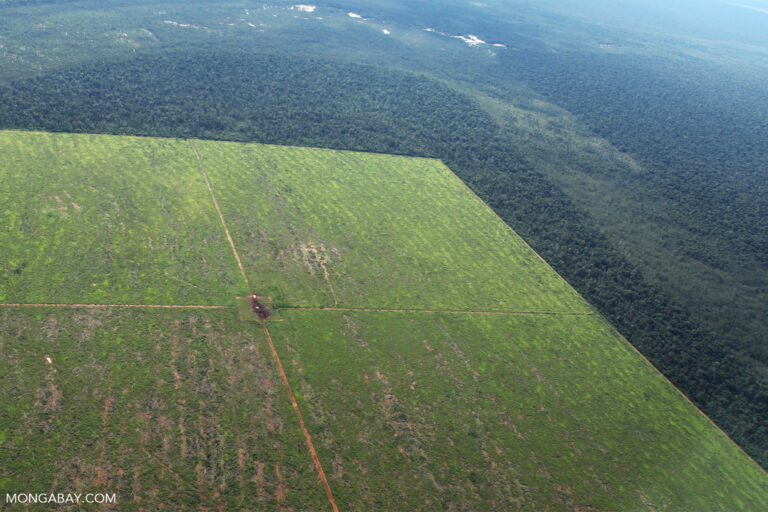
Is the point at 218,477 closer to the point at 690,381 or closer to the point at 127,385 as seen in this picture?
the point at 127,385

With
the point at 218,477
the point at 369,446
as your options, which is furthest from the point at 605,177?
the point at 218,477

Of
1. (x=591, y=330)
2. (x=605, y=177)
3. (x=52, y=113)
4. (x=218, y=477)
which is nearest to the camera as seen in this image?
(x=218, y=477)

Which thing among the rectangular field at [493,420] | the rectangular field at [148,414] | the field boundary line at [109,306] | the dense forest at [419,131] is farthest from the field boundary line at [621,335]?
the field boundary line at [109,306]

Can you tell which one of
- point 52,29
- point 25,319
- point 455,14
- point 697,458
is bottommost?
point 697,458

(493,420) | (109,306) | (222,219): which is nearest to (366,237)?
(222,219)

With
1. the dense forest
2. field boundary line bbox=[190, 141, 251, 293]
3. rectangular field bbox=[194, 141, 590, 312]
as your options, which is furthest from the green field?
the dense forest

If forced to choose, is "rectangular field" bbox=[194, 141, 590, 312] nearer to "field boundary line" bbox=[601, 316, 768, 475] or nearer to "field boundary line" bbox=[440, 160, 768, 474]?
"field boundary line" bbox=[440, 160, 768, 474]
